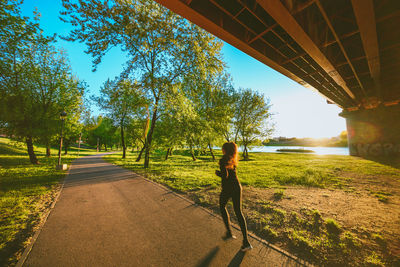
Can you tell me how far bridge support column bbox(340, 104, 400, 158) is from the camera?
825 inches

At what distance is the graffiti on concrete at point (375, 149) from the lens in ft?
69.4

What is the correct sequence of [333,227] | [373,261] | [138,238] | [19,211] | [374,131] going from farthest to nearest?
[374,131] → [19,211] → [333,227] → [138,238] → [373,261]

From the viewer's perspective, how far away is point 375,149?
22406 millimetres

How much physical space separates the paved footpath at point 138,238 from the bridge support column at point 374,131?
31789 mm

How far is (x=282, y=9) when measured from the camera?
4.99 m

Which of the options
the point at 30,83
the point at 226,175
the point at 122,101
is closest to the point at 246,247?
the point at 226,175

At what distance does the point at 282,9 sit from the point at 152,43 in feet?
34.4

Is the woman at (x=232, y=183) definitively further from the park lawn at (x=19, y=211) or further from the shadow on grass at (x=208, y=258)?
the park lawn at (x=19, y=211)

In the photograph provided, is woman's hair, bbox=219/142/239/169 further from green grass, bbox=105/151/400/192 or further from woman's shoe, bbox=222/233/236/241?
green grass, bbox=105/151/400/192

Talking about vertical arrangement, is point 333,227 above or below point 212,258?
below

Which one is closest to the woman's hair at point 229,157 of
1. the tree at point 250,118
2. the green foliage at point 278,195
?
the green foliage at point 278,195

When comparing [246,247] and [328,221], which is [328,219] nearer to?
[328,221]

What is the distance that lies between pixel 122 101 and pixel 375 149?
129 ft

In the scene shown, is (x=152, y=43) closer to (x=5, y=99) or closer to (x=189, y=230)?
(x=5, y=99)
